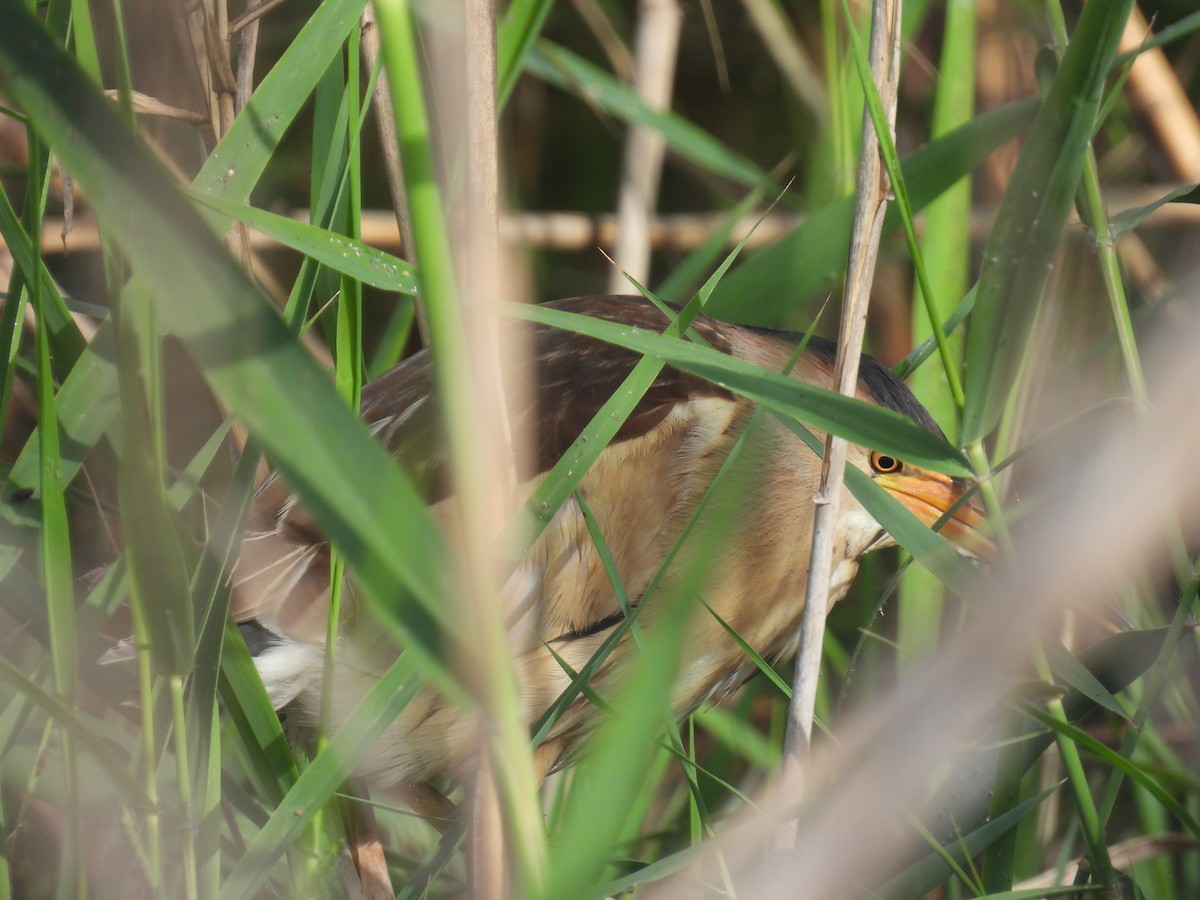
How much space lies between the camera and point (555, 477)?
2.53ft

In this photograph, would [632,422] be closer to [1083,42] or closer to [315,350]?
[315,350]

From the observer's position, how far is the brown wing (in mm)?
1203

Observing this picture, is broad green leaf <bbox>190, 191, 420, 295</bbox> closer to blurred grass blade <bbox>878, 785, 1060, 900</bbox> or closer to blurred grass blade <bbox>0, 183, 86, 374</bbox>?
blurred grass blade <bbox>0, 183, 86, 374</bbox>

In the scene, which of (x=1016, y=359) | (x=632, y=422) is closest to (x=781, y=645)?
(x=632, y=422)

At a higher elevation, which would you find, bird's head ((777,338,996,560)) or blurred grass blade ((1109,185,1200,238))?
blurred grass blade ((1109,185,1200,238))

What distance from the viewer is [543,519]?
760 mm

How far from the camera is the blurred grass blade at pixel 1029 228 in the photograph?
0.72 meters

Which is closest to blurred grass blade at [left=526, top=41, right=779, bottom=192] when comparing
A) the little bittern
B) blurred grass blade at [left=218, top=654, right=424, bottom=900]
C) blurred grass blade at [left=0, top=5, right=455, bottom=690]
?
the little bittern

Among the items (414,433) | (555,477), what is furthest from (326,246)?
(414,433)

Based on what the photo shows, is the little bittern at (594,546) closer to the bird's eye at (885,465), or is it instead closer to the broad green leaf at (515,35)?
the bird's eye at (885,465)

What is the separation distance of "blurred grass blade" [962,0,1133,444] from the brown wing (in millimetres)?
483

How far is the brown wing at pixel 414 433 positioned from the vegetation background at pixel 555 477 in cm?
8

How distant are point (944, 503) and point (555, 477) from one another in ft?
2.32

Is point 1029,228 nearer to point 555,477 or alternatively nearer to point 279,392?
point 555,477
